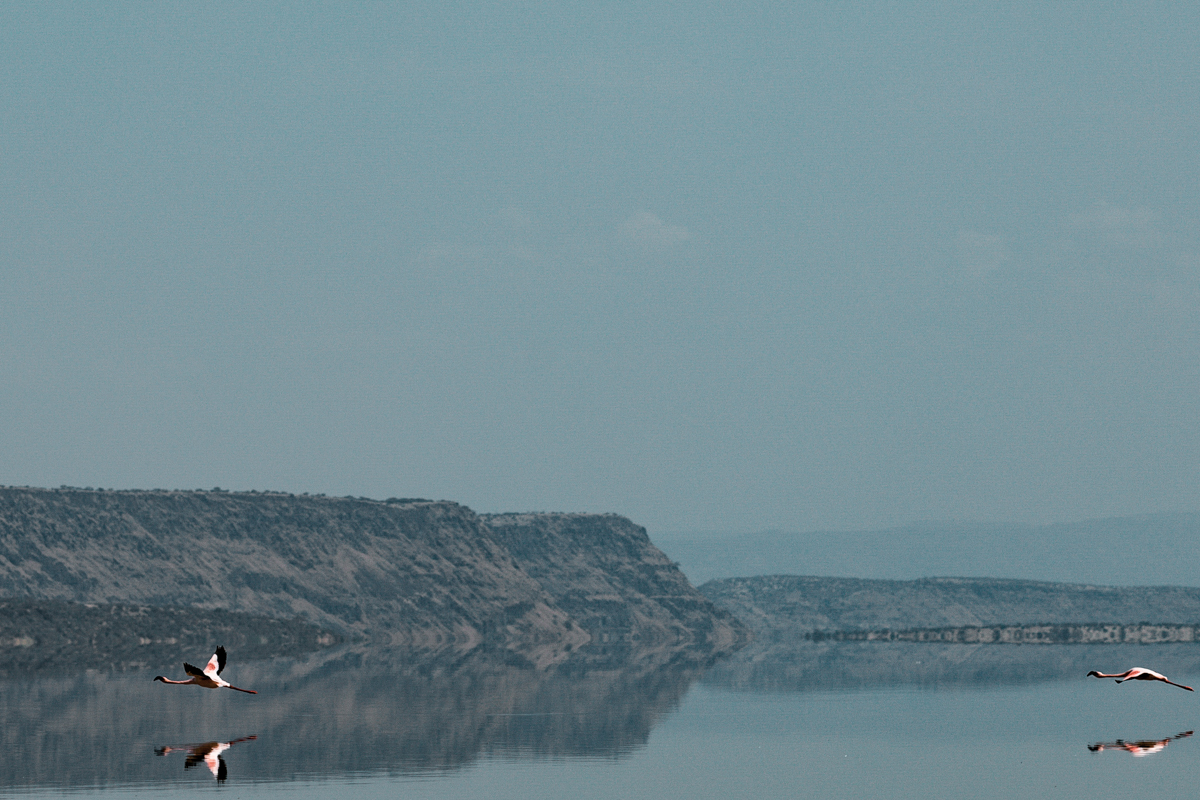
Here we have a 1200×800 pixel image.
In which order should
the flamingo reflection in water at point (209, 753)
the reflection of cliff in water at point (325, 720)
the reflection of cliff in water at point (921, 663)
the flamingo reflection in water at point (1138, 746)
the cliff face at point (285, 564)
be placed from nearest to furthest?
the flamingo reflection in water at point (209, 753), the reflection of cliff in water at point (325, 720), the flamingo reflection in water at point (1138, 746), the reflection of cliff in water at point (921, 663), the cliff face at point (285, 564)

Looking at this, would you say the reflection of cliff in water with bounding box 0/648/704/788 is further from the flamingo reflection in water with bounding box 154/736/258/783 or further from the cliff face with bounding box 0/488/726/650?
the cliff face with bounding box 0/488/726/650

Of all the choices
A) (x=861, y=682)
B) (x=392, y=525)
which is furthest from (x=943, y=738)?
(x=392, y=525)

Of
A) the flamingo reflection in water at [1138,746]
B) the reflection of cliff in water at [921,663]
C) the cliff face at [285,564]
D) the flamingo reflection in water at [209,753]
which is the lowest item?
the flamingo reflection in water at [209,753]

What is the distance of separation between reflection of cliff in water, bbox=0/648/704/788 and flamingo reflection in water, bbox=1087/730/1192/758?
41.4ft

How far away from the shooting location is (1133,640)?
165m

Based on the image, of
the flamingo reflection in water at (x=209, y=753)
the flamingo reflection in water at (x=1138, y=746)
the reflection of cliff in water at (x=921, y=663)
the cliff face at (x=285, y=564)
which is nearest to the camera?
the flamingo reflection in water at (x=209, y=753)

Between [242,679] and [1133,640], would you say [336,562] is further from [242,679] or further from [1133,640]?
[242,679]

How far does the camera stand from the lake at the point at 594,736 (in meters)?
38.8

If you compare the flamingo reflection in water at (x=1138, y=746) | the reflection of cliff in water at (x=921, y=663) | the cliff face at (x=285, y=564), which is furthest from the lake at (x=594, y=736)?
the cliff face at (x=285, y=564)

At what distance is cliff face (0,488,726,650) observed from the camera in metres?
154

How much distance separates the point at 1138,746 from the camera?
47625mm

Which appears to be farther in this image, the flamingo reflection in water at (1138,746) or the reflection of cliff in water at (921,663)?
the reflection of cliff in water at (921,663)

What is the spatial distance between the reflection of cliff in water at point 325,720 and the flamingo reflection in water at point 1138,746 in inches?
497

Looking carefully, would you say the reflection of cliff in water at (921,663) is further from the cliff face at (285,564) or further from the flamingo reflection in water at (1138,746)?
the flamingo reflection in water at (1138,746)
